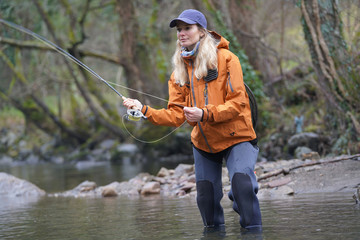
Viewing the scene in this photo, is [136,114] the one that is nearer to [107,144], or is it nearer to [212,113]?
[212,113]

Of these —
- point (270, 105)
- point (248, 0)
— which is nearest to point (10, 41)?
point (248, 0)

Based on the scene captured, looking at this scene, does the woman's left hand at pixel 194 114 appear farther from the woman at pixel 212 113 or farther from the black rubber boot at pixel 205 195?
the black rubber boot at pixel 205 195

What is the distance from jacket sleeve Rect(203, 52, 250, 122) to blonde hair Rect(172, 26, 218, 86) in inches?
4.6

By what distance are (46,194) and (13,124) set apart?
2543 centimetres

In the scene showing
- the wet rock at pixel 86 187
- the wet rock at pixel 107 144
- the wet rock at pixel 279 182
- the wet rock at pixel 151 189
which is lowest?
the wet rock at pixel 279 182

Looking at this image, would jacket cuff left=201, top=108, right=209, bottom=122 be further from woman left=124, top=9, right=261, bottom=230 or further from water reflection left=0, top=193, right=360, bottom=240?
water reflection left=0, top=193, right=360, bottom=240

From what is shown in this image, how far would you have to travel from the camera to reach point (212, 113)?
156 inches

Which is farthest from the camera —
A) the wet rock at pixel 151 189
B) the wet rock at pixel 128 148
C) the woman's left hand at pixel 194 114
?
the wet rock at pixel 128 148

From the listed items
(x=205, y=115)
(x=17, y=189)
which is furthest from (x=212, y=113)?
(x=17, y=189)

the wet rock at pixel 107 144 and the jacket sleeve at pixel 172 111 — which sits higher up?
the wet rock at pixel 107 144

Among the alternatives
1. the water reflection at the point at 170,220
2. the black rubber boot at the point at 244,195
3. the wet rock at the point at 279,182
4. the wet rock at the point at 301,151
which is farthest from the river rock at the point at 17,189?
the black rubber boot at the point at 244,195

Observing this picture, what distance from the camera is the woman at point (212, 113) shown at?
408cm

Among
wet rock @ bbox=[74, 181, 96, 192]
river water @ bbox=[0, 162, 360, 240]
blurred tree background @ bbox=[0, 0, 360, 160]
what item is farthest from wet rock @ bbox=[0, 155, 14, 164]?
river water @ bbox=[0, 162, 360, 240]

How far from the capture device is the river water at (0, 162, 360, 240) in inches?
169
